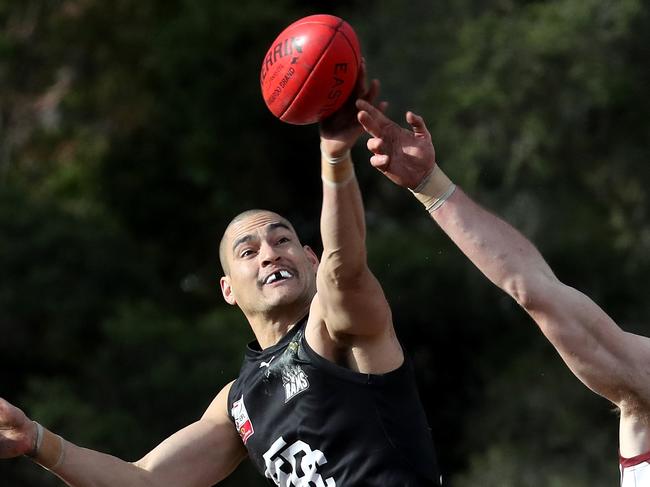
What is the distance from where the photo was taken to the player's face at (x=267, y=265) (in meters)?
6.17

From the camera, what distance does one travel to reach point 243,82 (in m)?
20.0

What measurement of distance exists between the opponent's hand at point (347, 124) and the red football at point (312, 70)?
0.03 m

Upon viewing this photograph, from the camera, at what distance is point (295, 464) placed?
5.67 m

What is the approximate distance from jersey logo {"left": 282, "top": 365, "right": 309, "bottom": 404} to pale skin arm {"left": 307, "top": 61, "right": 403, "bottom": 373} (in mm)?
142

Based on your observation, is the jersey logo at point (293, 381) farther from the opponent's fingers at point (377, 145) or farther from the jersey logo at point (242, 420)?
the opponent's fingers at point (377, 145)

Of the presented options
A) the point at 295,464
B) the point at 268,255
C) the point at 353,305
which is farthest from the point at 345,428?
the point at 268,255

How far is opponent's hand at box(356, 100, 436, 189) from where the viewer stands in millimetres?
4914

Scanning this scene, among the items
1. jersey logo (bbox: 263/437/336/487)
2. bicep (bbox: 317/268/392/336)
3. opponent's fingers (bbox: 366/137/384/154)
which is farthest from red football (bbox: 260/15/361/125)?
jersey logo (bbox: 263/437/336/487)

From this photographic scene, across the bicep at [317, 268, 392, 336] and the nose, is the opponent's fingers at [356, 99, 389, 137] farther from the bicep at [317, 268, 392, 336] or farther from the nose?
the nose

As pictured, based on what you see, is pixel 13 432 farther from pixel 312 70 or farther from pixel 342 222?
pixel 312 70

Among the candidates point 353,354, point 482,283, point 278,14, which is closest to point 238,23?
point 278,14

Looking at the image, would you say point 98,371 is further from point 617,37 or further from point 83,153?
point 617,37

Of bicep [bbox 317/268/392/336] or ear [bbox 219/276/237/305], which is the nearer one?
bicep [bbox 317/268/392/336]

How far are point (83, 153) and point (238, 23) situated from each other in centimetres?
341
